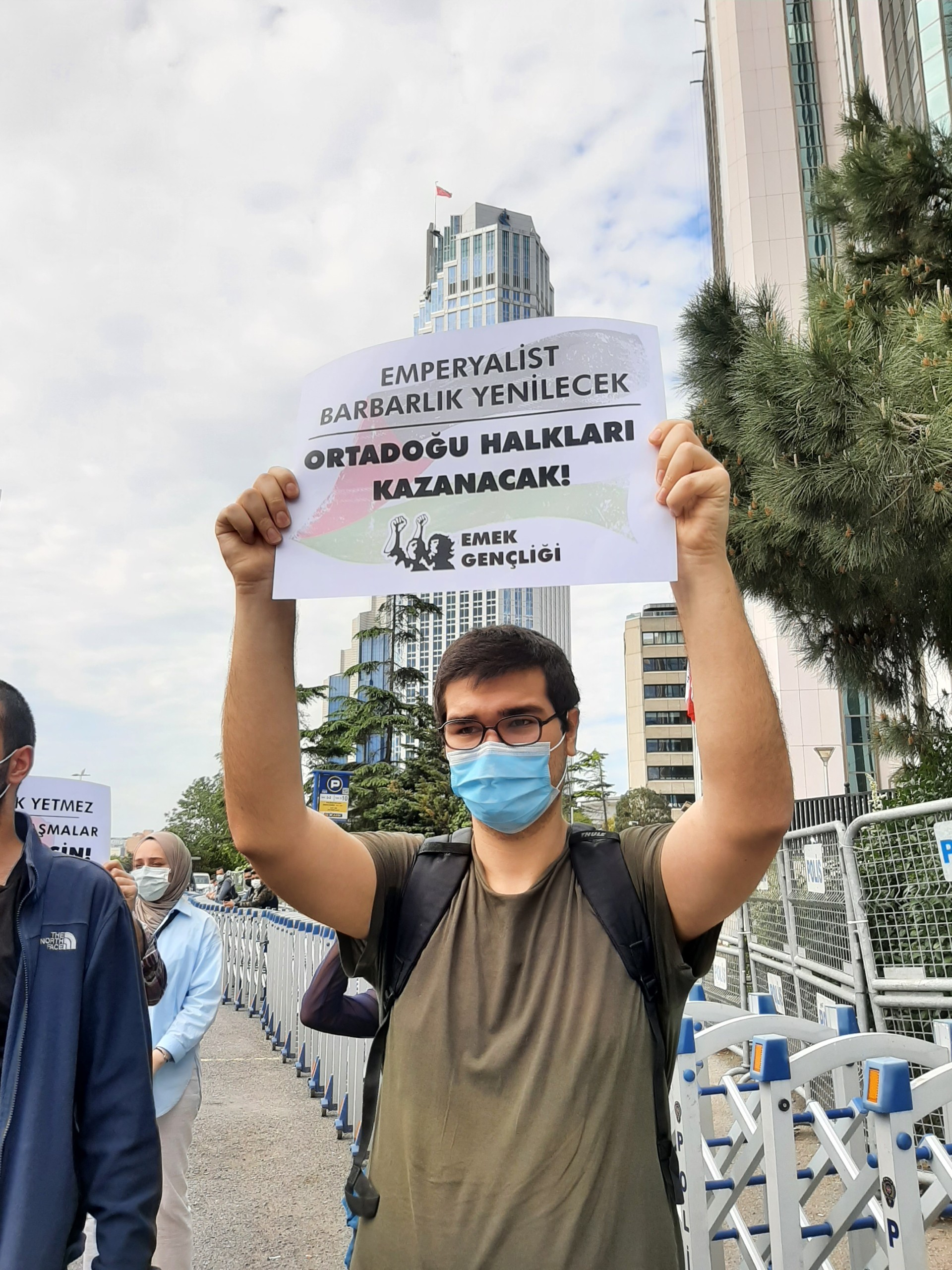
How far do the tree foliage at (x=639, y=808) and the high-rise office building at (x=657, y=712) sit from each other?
65.2 feet

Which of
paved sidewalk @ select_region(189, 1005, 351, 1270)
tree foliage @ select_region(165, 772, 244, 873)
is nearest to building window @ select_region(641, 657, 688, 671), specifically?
tree foliage @ select_region(165, 772, 244, 873)

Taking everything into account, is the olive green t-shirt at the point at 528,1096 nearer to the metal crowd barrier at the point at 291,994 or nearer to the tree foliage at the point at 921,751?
the metal crowd barrier at the point at 291,994

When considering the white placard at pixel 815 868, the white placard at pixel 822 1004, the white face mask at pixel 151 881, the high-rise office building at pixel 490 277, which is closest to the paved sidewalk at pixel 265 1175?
the white face mask at pixel 151 881

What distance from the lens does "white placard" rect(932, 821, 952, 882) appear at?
452 centimetres

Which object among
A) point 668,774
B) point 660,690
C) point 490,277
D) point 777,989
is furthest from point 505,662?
point 490,277

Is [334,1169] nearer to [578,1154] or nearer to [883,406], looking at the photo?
[578,1154]

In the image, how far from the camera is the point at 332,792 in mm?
14156

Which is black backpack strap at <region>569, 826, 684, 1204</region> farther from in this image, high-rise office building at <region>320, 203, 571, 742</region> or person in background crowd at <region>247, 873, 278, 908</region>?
high-rise office building at <region>320, 203, 571, 742</region>

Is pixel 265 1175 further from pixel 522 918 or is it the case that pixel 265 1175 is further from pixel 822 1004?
pixel 522 918

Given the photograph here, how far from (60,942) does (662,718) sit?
110 metres

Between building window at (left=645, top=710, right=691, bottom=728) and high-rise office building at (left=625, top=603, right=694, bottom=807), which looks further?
building window at (left=645, top=710, right=691, bottom=728)

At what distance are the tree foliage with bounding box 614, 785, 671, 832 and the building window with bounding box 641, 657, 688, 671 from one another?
2589cm

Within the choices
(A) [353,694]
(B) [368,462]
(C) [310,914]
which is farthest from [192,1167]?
(A) [353,694]

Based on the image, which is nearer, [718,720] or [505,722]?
[718,720]
